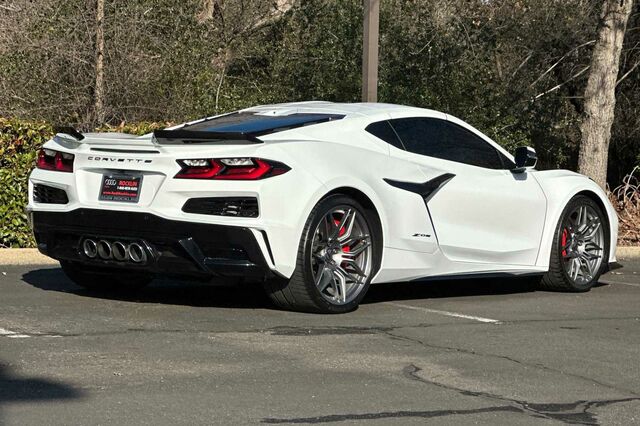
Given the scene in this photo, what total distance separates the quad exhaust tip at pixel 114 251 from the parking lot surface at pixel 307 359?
1.18 feet

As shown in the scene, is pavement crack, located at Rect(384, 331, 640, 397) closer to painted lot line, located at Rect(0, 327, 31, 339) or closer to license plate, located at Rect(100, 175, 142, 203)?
license plate, located at Rect(100, 175, 142, 203)

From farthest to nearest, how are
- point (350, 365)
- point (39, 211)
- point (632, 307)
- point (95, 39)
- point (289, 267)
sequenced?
1. point (95, 39)
2. point (632, 307)
3. point (39, 211)
4. point (289, 267)
5. point (350, 365)

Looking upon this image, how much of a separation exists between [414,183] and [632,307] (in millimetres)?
2031

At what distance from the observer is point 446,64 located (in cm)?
1759

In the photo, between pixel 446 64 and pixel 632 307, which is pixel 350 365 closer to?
pixel 632 307

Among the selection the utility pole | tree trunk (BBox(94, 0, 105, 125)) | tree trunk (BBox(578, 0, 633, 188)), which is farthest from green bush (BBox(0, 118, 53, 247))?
tree trunk (BBox(578, 0, 633, 188))

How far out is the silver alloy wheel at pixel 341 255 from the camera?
8453 millimetres

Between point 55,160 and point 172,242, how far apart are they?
50.9 inches

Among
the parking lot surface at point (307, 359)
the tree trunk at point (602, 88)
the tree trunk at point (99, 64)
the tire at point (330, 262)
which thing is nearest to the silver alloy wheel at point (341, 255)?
the tire at point (330, 262)

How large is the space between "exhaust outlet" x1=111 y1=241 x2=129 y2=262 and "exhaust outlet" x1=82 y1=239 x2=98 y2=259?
16 centimetres

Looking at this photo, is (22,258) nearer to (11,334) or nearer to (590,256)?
(11,334)

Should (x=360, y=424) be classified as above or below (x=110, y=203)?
below

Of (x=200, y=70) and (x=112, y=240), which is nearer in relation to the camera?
(x=112, y=240)

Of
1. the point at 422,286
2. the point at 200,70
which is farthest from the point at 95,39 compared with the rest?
the point at 422,286
